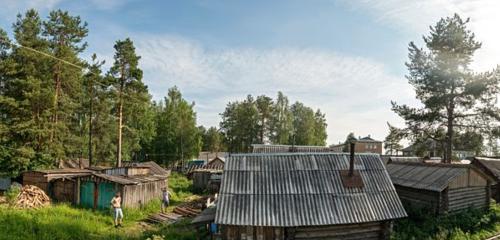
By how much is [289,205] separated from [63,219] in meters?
11.9

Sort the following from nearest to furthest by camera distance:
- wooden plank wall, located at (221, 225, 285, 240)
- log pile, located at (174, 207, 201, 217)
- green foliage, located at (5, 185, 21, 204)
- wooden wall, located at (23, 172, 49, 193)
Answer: wooden plank wall, located at (221, 225, 285, 240)
green foliage, located at (5, 185, 21, 204)
log pile, located at (174, 207, 201, 217)
wooden wall, located at (23, 172, 49, 193)

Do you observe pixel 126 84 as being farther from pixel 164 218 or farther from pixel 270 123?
pixel 270 123

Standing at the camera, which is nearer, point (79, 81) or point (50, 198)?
point (50, 198)

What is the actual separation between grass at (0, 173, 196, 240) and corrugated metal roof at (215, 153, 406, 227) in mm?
3452

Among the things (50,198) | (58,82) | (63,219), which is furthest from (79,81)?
(63,219)

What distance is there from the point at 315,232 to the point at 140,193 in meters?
14.5

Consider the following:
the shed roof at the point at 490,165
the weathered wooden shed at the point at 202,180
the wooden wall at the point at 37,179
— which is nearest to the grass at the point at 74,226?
the wooden wall at the point at 37,179

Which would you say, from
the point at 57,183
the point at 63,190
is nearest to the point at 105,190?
the point at 63,190

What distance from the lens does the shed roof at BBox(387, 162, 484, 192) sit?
17.9m

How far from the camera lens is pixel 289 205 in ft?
40.2

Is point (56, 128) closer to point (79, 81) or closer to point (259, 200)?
point (79, 81)

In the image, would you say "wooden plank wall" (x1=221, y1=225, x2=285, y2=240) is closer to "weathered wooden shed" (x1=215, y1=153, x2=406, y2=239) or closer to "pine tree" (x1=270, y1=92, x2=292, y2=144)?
"weathered wooden shed" (x1=215, y1=153, x2=406, y2=239)

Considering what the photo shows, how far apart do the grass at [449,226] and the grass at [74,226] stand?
31.5 ft

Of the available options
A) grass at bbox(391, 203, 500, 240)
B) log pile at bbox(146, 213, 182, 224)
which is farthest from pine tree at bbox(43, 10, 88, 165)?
grass at bbox(391, 203, 500, 240)
